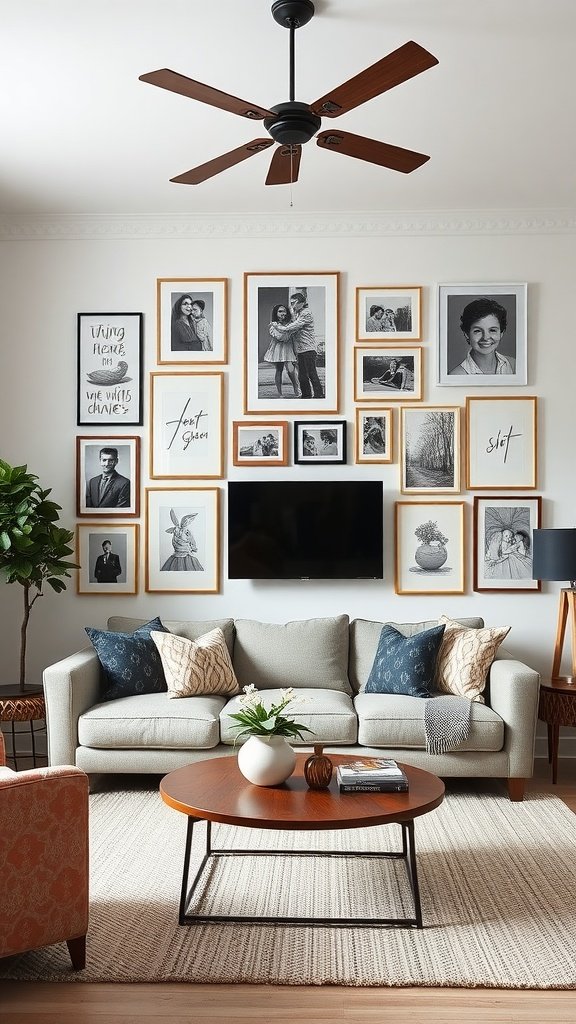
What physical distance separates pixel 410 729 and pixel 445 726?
0.56ft

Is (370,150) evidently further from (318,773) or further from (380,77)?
(318,773)

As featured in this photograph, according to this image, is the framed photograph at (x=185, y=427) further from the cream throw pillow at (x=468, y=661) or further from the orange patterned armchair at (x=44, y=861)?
the orange patterned armchair at (x=44, y=861)

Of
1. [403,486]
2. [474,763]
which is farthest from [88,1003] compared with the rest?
[403,486]

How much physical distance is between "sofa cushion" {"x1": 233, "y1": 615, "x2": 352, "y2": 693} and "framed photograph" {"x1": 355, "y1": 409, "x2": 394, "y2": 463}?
1.00 meters

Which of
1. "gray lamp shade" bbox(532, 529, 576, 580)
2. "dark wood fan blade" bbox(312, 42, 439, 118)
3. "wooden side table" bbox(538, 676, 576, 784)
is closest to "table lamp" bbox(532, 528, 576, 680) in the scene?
"gray lamp shade" bbox(532, 529, 576, 580)

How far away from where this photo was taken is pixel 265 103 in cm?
398

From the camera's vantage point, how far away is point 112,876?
338 cm

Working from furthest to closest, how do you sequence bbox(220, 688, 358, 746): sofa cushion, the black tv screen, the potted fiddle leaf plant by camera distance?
the black tv screen → the potted fiddle leaf plant → bbox(220, 688, 358, 746): sofa cushion

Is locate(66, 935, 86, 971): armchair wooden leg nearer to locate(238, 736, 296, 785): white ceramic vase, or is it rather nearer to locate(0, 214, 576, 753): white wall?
locate(238, 736, 296, 785): white ceramic vase

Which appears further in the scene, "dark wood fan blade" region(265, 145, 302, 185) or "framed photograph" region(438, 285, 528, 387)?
"framed photograph" region(438, 285, 528, 387)

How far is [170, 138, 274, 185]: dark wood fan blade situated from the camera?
3.07 metres

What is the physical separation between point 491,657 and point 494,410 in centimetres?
153

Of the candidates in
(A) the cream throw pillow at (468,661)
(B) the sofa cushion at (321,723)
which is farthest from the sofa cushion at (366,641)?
(B) the sofa cushion at (321,723)

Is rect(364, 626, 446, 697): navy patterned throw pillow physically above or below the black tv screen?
below
